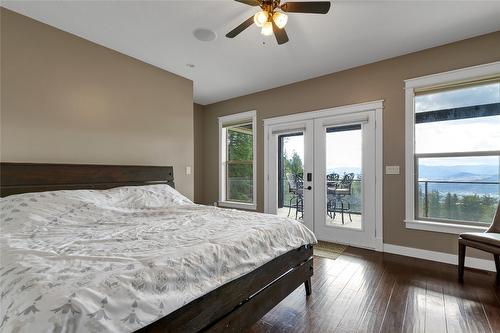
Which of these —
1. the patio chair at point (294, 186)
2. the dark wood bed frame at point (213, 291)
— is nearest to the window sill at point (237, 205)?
the patio chair at point (294, 186)

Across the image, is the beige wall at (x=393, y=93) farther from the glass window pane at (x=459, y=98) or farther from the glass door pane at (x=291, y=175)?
the glass door pane at (x=291, y=175)

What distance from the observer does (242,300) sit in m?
1.50

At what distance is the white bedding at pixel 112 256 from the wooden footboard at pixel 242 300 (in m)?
0.07

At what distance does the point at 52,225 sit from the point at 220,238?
143cm

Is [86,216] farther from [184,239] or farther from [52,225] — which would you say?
[184,239]

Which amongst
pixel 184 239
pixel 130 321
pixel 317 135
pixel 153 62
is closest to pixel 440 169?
pixel 317 135

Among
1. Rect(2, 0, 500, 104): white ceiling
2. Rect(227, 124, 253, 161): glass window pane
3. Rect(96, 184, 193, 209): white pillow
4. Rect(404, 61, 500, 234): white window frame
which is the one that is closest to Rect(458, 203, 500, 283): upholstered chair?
Rect(404, 61, 500, 234): white window frame

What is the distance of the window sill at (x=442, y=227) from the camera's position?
2.84 m

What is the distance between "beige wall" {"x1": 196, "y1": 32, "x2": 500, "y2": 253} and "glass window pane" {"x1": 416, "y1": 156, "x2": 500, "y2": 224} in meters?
0.26

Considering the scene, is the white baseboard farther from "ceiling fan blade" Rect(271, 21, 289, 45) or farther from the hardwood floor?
"ceiling fan blade" Rect(271, 21, 289, 45)

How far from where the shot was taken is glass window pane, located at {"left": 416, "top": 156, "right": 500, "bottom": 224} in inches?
111

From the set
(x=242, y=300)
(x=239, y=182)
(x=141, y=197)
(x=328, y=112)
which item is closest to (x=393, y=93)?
(x=328, y=112)

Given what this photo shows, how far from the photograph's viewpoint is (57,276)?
1.01 meters

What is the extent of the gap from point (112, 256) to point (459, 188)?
12.5 feet
